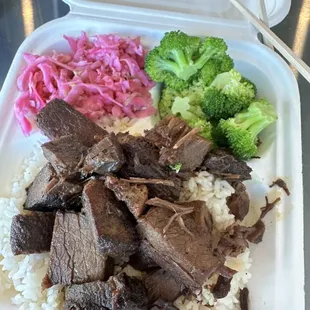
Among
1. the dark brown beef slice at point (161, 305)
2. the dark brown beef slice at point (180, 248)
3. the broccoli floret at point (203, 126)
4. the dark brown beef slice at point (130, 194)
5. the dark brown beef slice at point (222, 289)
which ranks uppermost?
the dark brown beef slice at point (130, 194)

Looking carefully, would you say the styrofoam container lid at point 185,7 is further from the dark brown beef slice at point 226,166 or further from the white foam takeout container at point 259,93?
the dark brown beef slice at point 226,166

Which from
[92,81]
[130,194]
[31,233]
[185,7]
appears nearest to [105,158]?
[130,194]

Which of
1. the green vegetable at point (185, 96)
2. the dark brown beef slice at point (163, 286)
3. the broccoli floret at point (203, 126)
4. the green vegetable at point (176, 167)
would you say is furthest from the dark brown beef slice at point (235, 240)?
the green vegetable at point (185, 96)

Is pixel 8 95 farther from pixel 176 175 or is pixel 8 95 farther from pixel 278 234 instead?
pixel 278 234

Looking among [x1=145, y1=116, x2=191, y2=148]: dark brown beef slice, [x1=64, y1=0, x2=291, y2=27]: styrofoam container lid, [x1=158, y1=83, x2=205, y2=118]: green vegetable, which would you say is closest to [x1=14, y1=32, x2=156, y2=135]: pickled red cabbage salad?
[x1=158, y1=83, x2=205, y2=118]: green vegetable

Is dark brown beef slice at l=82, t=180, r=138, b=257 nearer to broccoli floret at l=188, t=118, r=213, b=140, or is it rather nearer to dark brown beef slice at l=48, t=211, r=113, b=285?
dark brown beef slice at l=48, t=211, r=113, b=285

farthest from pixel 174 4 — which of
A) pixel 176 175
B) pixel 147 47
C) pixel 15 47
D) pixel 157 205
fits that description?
pixel 157 205
